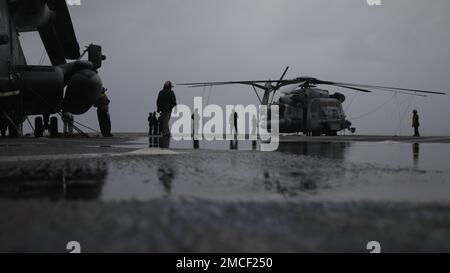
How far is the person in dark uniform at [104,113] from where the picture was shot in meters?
13.4

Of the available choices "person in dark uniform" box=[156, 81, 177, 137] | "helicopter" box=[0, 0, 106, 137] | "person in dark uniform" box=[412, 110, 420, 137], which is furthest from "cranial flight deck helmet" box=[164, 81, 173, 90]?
"person in dark uniform" box=[412, 110, 420, 137]

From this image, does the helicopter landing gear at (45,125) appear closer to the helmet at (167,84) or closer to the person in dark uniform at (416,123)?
the helmet at (167,84)

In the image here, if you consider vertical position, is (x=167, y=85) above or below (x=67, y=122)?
above

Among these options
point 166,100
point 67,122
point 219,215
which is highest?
point 166,100

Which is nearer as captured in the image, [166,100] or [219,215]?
[219,215]

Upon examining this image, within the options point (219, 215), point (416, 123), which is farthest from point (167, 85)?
point (416, 123)

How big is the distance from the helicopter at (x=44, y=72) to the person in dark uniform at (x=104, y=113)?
389 millimetres

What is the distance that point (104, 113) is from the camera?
44.8 ft

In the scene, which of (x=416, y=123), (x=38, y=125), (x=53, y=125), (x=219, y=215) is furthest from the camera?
(x=416, y=123)

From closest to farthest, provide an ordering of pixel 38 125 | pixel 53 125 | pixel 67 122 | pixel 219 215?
pixel 219 215 → pixel 67 122 → pixel 38 125 → pixel 53 125

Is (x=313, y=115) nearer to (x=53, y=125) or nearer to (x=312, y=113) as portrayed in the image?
(x=312, y=113)

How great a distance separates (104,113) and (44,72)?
109 inches

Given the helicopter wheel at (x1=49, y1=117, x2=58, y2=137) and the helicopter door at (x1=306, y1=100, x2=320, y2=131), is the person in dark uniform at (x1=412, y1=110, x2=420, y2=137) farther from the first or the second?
the helicopter wheel at (x1=49, y1=117, x2=58, y2=137)
